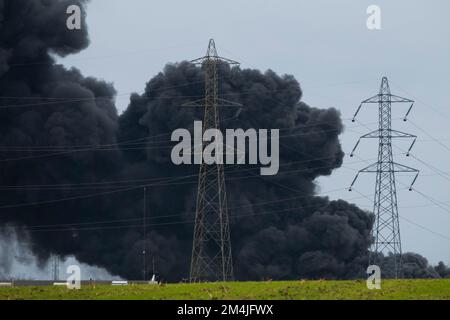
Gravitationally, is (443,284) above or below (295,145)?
below

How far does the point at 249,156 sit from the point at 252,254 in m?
18.0

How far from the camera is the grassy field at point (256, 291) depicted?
4145cm

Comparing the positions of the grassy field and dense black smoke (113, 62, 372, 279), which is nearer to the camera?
the grassy field

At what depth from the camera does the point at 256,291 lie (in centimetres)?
4322

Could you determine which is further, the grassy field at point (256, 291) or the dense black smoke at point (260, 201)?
the dense black smoke at point (260, 201)

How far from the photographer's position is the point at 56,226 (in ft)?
468

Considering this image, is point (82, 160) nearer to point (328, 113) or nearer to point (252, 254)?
point (252, 254)

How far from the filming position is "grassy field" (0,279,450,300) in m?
41.5

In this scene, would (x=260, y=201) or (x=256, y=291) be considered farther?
(x=260, y=201)
